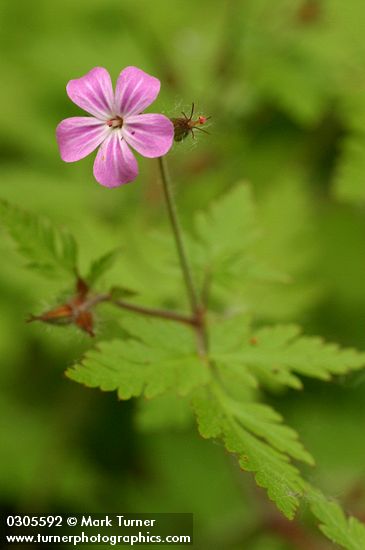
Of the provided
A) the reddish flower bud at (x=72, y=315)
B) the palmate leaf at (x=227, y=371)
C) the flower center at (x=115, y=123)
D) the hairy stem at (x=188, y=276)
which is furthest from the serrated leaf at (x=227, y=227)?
the flower center at (x=115, y=123)

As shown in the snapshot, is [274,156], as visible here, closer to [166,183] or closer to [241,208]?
[241,208]

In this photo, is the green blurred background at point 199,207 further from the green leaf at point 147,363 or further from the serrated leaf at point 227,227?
the green leaf at point 147,363

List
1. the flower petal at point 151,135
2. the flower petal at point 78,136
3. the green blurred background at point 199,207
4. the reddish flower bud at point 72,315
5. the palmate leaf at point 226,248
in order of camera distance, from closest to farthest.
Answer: the flower petal at point 151,135 < the flower petal at point 78,136 < the reddish flower bud at point 72,315 < the palmate leaf at point 226,248 < the green blurred background at point 199,207

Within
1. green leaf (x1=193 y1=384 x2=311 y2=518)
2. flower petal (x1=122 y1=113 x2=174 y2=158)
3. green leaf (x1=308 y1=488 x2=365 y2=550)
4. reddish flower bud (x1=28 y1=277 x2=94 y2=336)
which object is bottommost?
green leaf (x1=308 y1=488 x2=365 y2=550)

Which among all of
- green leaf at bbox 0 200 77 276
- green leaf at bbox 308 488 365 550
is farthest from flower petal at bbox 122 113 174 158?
green leaf at bbox 308 488 365 550

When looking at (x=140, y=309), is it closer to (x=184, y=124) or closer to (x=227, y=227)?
(x=227, y=227)

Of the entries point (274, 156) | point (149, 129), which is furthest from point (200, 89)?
point (149, 129)

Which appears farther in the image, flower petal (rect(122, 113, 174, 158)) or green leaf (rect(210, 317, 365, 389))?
green leaf (rect(210, 317, 365, 389))

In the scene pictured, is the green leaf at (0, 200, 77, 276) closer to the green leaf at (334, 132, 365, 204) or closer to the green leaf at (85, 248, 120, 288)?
the green leaf at (85, 248, 120, 288)
